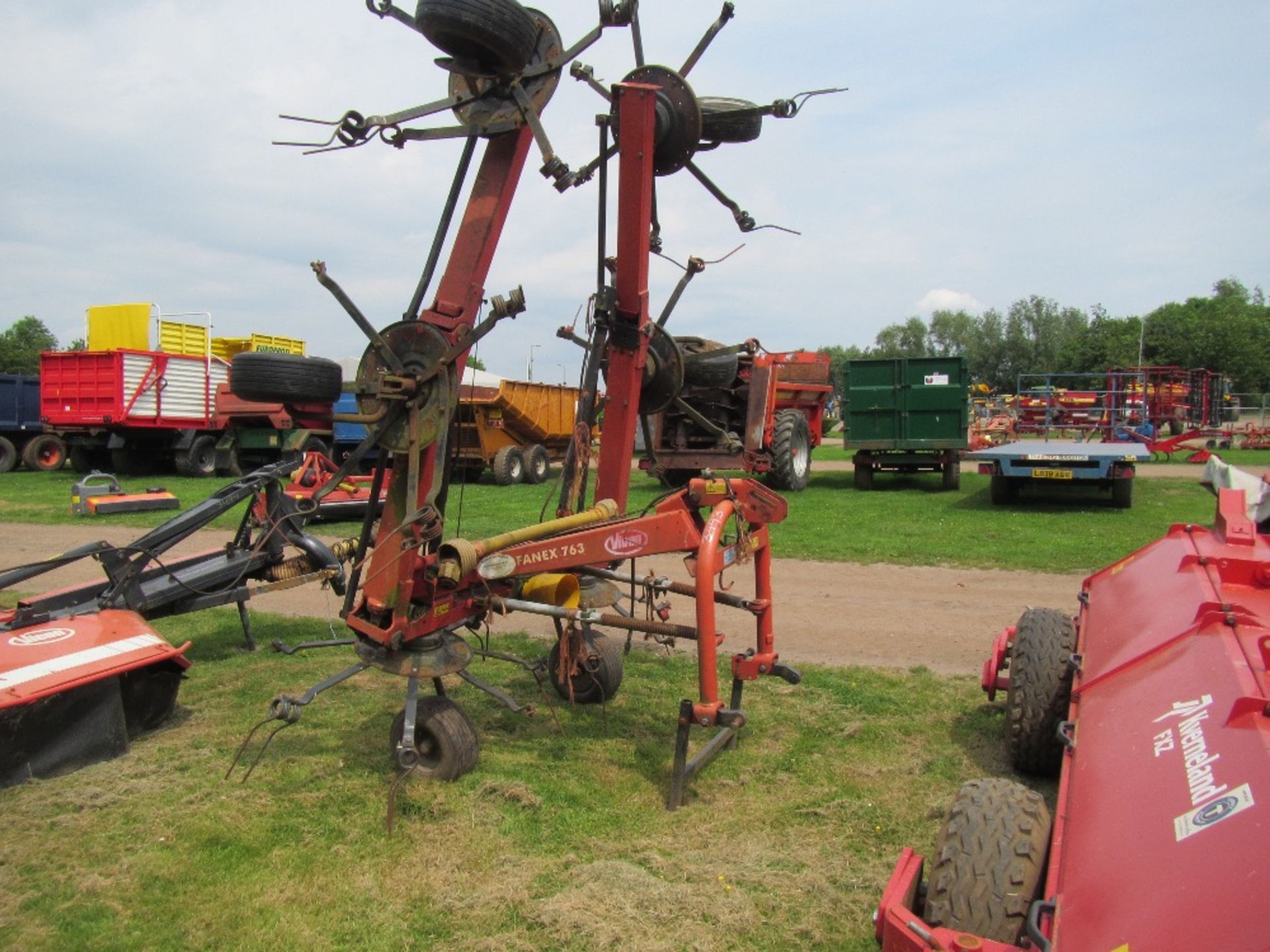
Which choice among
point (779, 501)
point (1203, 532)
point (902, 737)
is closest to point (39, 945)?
point (779, 501)

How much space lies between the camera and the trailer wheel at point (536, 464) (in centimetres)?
1912

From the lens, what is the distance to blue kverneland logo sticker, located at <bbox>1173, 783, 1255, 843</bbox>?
6.81 ft

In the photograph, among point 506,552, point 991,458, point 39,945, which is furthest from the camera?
point 991,458

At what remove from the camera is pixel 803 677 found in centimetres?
585

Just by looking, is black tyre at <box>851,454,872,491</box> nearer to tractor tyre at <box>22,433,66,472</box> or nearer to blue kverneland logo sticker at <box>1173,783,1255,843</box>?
blue kverneland logo sticker at <box>1173,783,1255,843</box>

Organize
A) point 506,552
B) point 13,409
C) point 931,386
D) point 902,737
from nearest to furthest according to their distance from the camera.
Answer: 1. point 506,552
2. point 902,737
3. point 931,386
4. point 13,409

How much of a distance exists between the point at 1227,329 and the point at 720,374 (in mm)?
54830

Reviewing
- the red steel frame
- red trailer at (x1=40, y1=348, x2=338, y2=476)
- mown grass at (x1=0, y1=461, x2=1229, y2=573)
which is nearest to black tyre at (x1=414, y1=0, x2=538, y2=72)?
the red steel frame

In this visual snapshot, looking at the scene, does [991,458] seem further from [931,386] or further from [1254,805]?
[1254,805]

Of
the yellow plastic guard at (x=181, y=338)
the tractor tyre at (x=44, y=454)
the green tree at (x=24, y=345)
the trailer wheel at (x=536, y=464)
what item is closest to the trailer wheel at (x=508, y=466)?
the trailer wheel at (x=536, y=464)

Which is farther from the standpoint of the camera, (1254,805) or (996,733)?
(996,733)

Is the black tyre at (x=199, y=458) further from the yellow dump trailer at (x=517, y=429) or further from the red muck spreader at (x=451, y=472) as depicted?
the red muck spreader at (x=451, y=472)

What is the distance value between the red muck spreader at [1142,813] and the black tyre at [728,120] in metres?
3.16

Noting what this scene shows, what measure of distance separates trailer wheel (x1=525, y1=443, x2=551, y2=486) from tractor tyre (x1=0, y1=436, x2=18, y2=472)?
13.4 m
